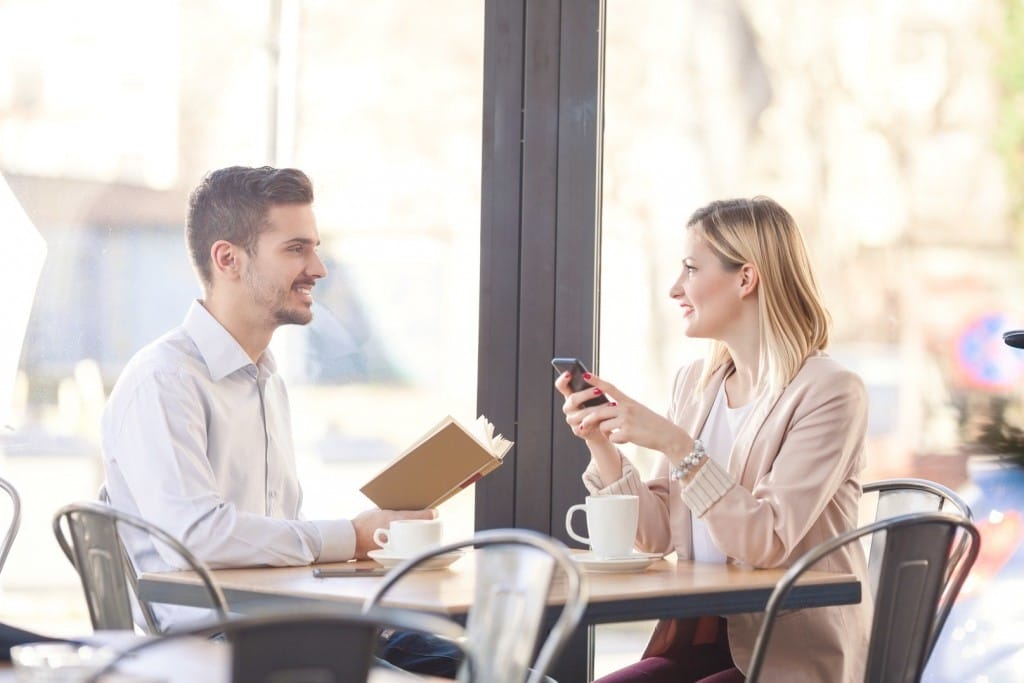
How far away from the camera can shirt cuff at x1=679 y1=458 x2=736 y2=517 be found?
2.54m

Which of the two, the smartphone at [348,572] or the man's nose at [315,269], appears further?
the man's nose at [315,269]

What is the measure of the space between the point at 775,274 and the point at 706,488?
558mm

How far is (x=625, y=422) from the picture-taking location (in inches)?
103

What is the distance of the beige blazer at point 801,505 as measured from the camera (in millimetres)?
2537

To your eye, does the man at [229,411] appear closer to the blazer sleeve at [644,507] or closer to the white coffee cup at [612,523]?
the white coffee cup at [612,523]

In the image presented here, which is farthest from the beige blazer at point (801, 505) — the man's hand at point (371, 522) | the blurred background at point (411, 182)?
the blurred background at point (411, 182)

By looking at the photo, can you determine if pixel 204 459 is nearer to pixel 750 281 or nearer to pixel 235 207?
pixel 235 207

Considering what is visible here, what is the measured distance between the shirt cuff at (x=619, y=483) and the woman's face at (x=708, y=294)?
33 cm

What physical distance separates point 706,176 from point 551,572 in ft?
6.75

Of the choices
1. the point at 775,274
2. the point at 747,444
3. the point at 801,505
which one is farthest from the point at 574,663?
the point at 775,274

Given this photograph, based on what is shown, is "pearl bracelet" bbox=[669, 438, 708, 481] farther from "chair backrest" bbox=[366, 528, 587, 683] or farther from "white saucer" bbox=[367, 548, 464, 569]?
"chair backrest" bbox=[366, 528, 587, 683]

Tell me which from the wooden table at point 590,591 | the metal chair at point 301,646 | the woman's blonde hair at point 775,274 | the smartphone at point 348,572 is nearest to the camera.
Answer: the metal chair at point 301,646

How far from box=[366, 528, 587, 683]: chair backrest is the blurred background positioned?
1.77m

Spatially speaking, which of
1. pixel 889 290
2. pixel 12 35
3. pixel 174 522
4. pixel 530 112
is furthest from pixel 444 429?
pixel 12 35
